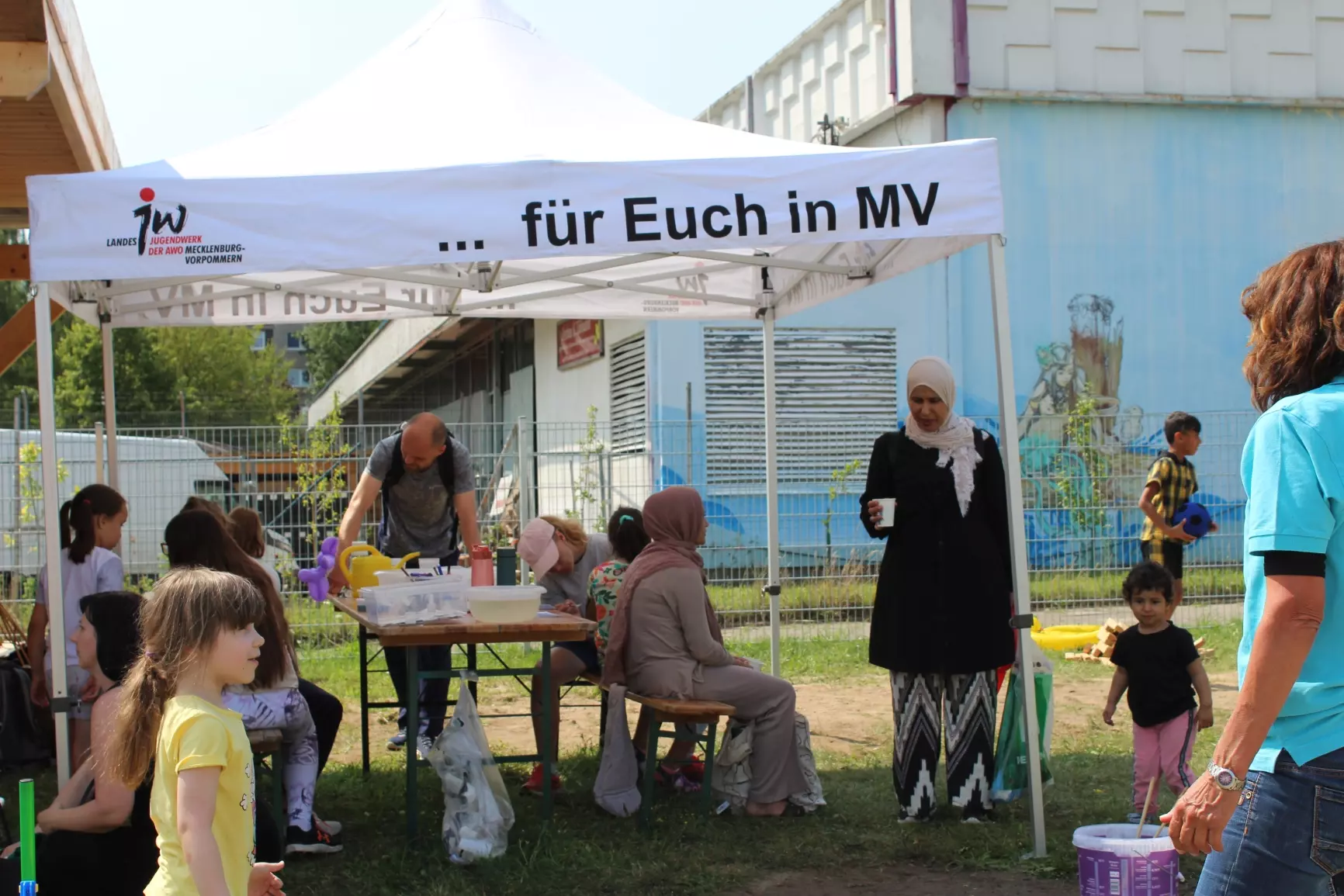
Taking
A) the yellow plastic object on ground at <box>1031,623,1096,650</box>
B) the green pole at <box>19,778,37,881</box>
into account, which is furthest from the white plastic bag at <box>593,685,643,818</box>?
the yellow plastic object on ground at <box>1031,623,1096,650</box>

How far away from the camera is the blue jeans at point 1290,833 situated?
228 cm

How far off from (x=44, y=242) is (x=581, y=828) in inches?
118

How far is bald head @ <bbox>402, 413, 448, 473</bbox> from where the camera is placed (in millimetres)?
7016

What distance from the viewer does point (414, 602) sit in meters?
5.39

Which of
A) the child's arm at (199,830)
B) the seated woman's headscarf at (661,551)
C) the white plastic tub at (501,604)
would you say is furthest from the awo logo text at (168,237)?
the child's arm at (199,830)

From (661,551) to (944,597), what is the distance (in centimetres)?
118

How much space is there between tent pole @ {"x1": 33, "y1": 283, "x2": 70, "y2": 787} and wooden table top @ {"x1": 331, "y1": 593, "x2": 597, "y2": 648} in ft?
3.61

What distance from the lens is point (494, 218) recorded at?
495cm

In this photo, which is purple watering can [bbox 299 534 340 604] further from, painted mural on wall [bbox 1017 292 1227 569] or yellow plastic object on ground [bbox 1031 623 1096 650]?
painted mural on wall [bbox 1017 292 1227 569]

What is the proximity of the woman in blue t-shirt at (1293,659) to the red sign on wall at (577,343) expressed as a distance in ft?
45.3

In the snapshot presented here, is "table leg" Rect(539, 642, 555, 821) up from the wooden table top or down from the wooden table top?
down

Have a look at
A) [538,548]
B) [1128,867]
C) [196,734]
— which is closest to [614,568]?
[538,548]

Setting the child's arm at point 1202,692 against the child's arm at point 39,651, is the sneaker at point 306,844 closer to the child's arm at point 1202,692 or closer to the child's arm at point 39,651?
the child's arm at point 39,651

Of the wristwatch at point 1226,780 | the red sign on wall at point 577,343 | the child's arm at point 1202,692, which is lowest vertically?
the child's arm at point 1202,692
